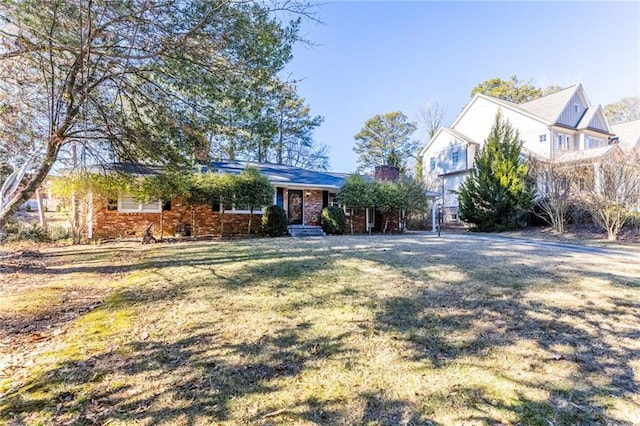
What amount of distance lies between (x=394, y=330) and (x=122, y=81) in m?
6.86

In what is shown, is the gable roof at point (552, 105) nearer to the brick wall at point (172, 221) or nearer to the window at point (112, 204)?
the brick wall at point (172, 221)

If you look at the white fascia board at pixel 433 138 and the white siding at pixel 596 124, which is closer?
the white siding at pixel 596 124

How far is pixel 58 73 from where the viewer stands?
21.2 feet

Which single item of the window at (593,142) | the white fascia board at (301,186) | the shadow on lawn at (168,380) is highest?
the window at (593,142)

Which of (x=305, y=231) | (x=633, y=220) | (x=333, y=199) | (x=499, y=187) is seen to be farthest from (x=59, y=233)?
(x=633, y=220)

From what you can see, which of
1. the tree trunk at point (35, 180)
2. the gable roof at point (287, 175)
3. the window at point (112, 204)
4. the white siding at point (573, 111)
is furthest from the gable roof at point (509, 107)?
the tree trunk at point (35, 180)

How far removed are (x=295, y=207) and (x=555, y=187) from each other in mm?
11717

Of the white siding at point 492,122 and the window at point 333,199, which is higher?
the white siding at point 492,122

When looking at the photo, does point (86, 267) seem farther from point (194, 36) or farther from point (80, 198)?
point (80, 198)

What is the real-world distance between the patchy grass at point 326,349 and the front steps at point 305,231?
9.04m

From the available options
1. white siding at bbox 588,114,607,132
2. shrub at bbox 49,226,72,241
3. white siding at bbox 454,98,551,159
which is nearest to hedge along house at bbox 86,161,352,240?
shrub at bbox 49,226,72,241

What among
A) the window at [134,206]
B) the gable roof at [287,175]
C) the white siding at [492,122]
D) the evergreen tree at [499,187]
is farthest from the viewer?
the white siding at [492,122]

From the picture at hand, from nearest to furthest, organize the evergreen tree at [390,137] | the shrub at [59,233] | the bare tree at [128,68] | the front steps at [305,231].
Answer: the bare tree at [128,68]
the shrub at [59,233]
the front steps at [305,231]
the evergreen tree at [390,137]

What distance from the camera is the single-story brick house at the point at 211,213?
13242 mm
